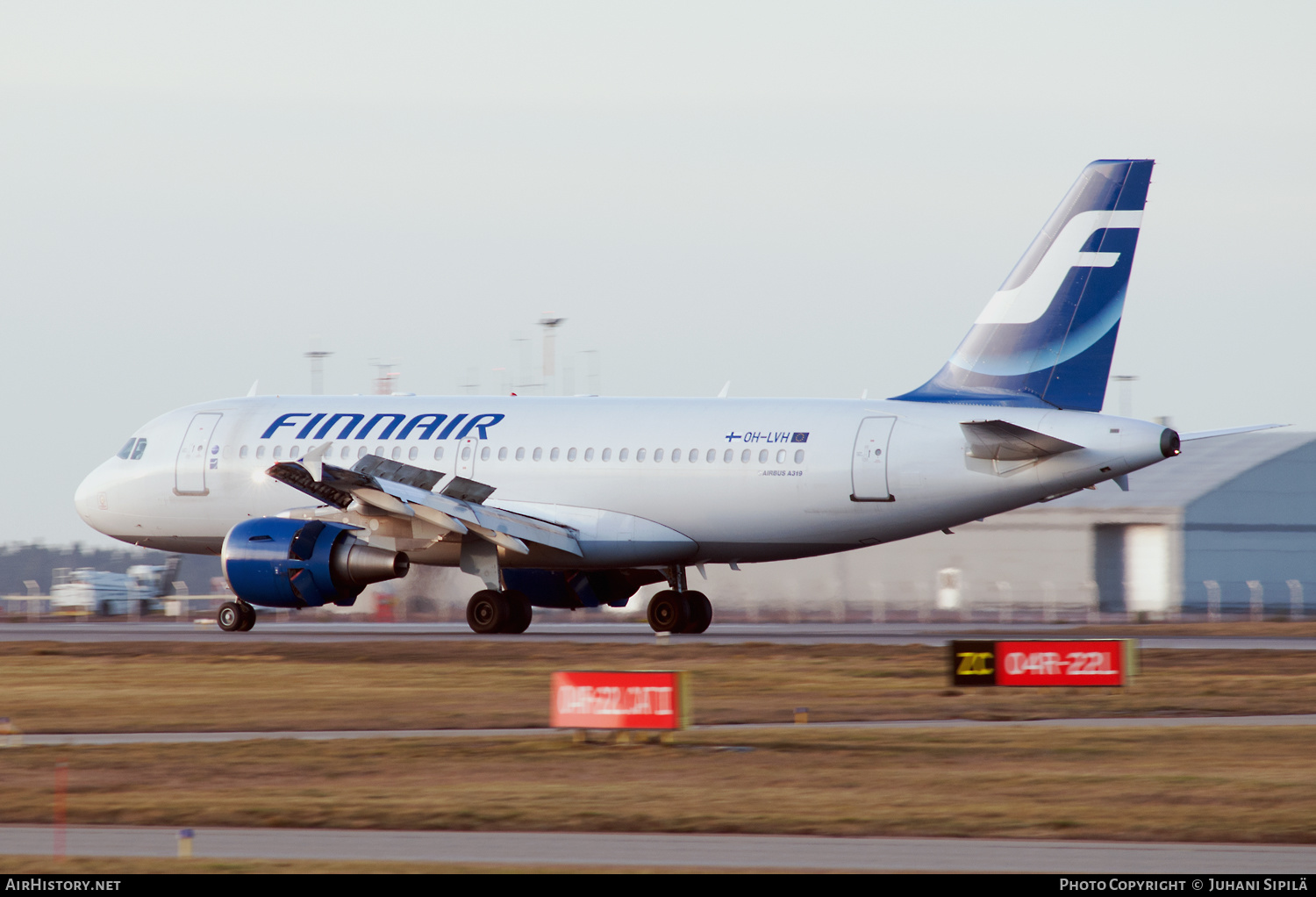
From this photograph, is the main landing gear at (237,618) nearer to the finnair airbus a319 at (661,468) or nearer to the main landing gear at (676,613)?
the finnair airbus a319 at (661,468)

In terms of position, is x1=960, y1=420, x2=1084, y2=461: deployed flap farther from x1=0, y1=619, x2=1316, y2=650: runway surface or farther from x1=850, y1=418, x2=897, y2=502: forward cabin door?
x1=0, y1=619, x2=1316, y2=650: runway surface

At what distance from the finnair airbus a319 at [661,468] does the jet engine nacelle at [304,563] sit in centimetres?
4

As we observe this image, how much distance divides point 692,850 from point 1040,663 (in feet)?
44.6

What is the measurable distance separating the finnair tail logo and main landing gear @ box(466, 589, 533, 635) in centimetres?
1189

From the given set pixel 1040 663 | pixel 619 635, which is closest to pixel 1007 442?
pixel 1040 663

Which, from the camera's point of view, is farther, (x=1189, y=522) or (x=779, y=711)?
(x=1189, y=522)

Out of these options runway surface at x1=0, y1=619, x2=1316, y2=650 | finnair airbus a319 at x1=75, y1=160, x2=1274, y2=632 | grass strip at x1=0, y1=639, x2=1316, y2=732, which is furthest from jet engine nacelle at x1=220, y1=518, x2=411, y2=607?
runway surface at x1=0, y1=619, x2=1316, y2=650

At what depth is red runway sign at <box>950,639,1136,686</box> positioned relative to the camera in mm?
26562

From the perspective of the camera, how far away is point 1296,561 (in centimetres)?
6469

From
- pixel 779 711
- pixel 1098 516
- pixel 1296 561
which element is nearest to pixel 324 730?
pixel 779 711

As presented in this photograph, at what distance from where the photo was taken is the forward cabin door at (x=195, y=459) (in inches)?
1661
